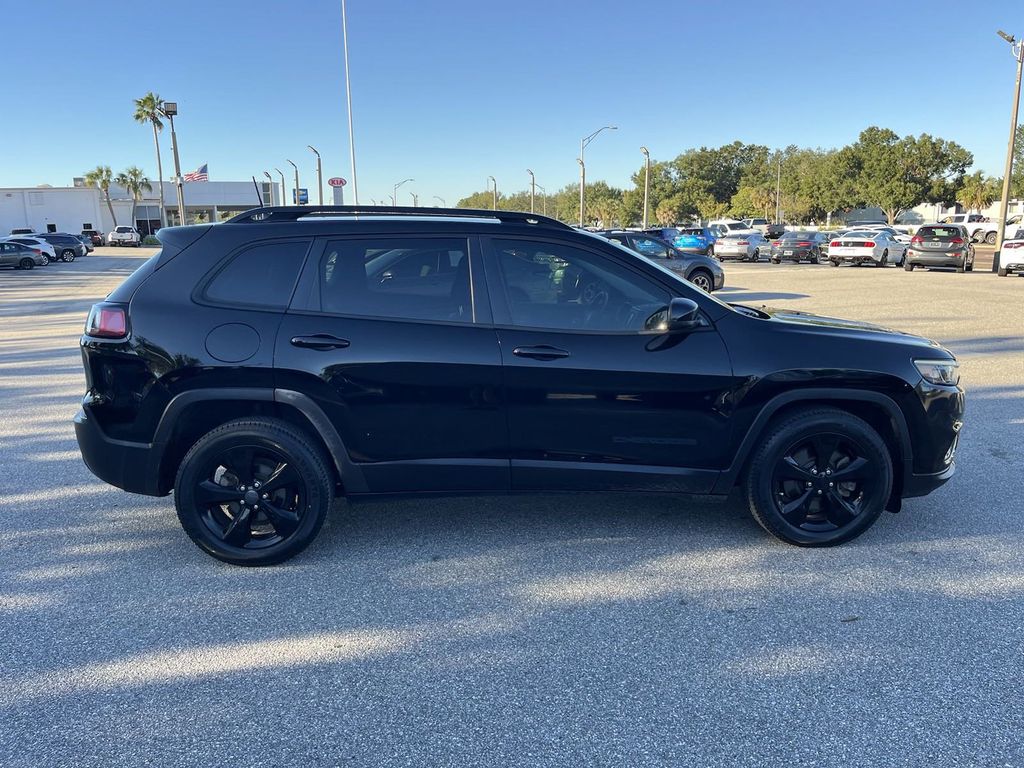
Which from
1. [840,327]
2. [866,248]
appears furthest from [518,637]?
[866,248]

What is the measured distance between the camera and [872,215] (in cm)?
8662

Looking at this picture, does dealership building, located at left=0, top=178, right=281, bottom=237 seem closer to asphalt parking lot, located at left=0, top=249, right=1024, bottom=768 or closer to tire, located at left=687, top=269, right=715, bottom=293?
tire, located at left=687, top=269, right=715, bottom=293

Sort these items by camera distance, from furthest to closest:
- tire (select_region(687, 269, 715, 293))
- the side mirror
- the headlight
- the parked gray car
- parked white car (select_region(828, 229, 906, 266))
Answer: the parked gray car → parked white car (select_region(828, 229, 906, 266)) → tire (select_region(687, 269, 715, 293)) → the headlight → the side mirror

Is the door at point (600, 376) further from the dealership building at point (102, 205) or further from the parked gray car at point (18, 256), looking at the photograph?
the dealership building at point (102, 205)

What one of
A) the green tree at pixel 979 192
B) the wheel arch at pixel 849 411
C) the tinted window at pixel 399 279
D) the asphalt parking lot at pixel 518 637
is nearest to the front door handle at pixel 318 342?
the tinted window at pixel 399 279

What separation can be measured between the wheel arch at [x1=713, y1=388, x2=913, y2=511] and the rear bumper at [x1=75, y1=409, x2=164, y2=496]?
293cm

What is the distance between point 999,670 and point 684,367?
1.80 m

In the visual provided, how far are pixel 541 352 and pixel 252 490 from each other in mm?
1621

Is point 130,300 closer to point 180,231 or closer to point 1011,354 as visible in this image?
point 180,231

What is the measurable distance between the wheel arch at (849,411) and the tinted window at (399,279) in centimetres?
158

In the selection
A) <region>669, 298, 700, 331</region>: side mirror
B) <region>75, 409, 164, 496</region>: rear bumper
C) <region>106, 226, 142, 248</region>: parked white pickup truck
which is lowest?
<region>75, 409, 164, 496</region>: rear bumper

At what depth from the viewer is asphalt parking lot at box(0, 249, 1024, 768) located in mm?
2523

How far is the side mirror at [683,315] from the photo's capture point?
144 inches

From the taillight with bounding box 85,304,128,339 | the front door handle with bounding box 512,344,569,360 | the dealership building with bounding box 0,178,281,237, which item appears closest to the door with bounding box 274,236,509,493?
the front door handle with bounding box 512,344,569,360
